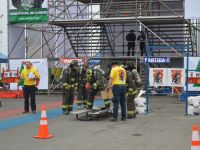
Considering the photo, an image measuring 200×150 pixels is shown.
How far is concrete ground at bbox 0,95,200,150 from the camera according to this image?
405 inches

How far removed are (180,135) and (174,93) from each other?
46.1ft

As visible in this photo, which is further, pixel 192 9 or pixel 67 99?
pixel 192 9

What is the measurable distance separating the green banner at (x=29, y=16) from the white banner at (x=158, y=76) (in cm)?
1166

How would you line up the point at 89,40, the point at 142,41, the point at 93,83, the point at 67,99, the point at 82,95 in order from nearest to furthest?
1. the point at 93,83
2. the point at 67,99
3. the point at 82,95
4. the point at 142,41
5. the point at 89,40

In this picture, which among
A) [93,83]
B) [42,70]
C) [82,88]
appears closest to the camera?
[93,83]

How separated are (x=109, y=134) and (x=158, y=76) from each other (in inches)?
217

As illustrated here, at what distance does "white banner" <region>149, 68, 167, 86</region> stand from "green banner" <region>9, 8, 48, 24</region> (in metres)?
11.7

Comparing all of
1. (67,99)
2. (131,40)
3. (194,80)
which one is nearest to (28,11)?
(131,40)

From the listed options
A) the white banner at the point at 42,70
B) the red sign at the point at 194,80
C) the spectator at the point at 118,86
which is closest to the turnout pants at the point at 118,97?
the spectator at the point at 118,86

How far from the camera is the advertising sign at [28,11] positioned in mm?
27312

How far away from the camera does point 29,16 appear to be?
27688 millimetres

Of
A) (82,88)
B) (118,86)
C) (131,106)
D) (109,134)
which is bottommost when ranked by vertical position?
(109,134)

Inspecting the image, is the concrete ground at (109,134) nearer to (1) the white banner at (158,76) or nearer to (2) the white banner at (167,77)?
(2) the white banner at (167,77)

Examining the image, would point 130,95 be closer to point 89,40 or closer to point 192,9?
point 192,9
